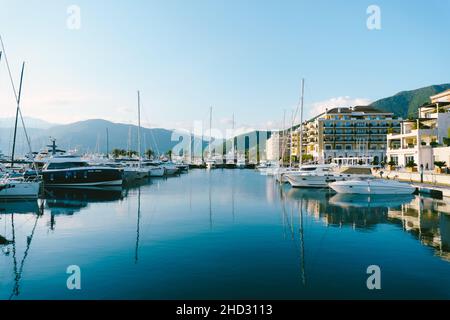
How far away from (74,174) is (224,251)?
36.3 metres

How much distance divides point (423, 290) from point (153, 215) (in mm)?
19426

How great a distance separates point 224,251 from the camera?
16.6 m

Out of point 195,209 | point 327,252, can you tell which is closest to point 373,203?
point 195,209

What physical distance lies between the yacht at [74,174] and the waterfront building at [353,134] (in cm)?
8082

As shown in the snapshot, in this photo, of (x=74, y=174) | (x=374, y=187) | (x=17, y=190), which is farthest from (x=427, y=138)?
(x=17, y=190)

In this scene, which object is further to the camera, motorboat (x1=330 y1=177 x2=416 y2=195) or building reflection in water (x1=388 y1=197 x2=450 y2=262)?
motorboat (x1=330 y1=177 x2=416 y2=195)

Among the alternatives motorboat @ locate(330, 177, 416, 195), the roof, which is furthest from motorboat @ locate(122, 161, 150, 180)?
the roof

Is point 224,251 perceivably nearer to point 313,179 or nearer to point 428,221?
point 428,221

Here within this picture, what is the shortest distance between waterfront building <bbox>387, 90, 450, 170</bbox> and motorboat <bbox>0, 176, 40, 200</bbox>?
5001 centimetres

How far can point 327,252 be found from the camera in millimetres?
16703

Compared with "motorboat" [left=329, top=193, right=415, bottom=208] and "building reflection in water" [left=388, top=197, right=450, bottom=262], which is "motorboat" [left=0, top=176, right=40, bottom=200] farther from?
"building reflection in water" [left=388, top=197, right=450, bottom=262]

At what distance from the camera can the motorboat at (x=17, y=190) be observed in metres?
32.6

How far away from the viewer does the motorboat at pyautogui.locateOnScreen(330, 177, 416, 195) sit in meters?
38.5
